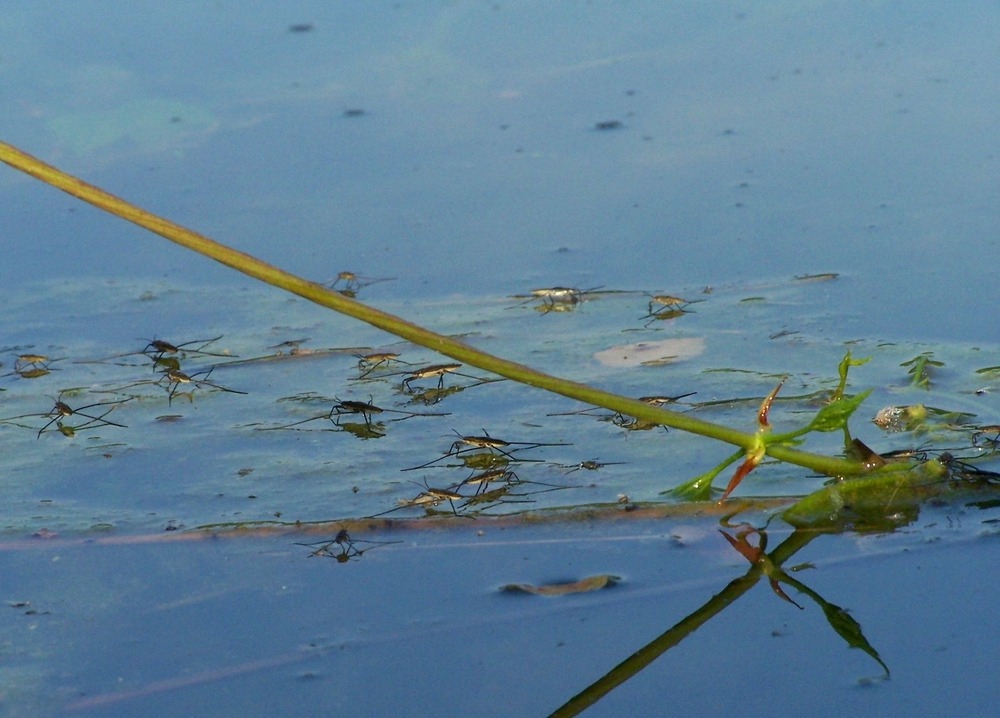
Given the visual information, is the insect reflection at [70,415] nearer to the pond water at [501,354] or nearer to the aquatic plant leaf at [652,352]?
the pond water at [501,354]

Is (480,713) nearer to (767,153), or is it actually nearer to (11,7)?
(767,153)

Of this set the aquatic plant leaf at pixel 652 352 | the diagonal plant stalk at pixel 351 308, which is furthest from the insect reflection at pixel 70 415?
the diagonal plant stalk at pixel 351 308

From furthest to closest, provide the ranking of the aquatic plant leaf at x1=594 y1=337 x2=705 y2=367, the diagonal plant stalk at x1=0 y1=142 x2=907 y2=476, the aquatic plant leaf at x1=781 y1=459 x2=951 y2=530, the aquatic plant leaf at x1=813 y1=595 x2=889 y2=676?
the aquatic plant leaf at x1=594 y1=337 x2=705 y2=367, the aquatic plant leaf at x1=781 y1=459 x2=951 y2=530, the aquatic plant leaf at x1=813 y1=595 x2=889 y2=676, the diagonal plant stalk at x1=0 y1=142 x2=907 y2=476

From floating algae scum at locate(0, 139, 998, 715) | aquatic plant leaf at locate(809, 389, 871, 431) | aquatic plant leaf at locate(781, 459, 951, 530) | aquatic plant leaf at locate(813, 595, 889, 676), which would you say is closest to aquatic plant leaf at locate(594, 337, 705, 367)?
floating algae scum at locate(0, 139, 998, 715)

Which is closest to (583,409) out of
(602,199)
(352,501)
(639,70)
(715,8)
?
(352,501)

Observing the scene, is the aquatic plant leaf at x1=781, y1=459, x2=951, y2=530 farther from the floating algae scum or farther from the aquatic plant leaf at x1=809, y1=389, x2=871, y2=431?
the aquatic plant leaf at x1=809, y1=389, x2=871, y2=431

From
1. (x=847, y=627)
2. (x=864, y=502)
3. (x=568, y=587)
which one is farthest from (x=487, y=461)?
(x=847, y=627)

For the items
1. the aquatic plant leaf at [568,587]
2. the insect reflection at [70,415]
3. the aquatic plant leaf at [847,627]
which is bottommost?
the aquatic plant leaf at [847,627]
